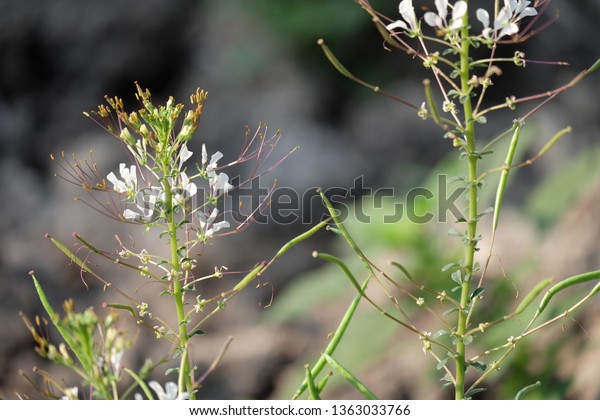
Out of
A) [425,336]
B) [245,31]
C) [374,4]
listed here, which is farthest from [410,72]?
[425,336]

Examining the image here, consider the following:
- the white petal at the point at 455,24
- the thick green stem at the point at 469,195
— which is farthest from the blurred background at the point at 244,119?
the white petal at the point at 455,24

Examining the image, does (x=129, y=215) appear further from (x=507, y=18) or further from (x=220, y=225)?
(x=507, y=18)

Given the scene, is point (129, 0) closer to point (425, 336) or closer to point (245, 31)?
point (245, 31)

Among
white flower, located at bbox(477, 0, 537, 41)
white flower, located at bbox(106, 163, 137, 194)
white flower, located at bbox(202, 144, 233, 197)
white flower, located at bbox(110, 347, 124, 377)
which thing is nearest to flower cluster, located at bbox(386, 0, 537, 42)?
white flower, located at bbox(477, 0, 537, 41)

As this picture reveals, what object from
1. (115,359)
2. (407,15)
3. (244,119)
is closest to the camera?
(115,359)

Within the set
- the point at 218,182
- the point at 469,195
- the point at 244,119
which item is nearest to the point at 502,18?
the point at 469,195

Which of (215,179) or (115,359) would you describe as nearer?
(115,359)

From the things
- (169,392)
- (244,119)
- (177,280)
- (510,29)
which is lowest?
(244,119)
